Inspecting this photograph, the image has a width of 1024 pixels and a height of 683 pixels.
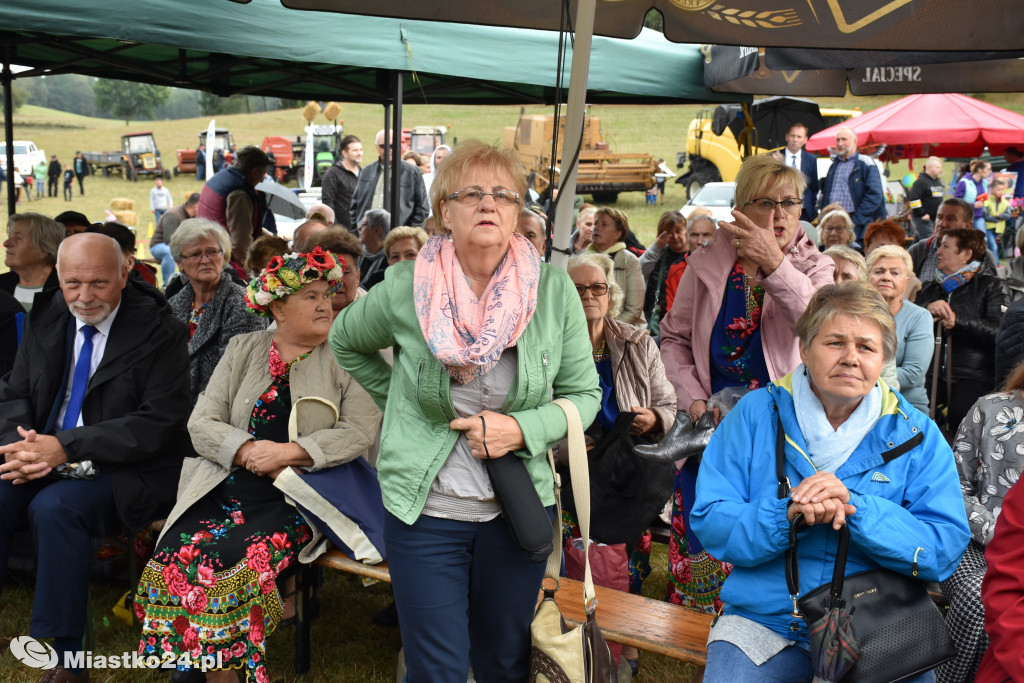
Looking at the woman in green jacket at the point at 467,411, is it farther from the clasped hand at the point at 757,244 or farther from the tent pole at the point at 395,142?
the tent pole at the point at 395,142

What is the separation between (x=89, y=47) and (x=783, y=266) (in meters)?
5.87

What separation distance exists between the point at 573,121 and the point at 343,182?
822 centimetres

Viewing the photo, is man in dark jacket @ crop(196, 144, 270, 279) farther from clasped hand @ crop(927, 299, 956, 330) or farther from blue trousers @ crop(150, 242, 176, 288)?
clasped hand @ crop(927, 299, 956, 330)

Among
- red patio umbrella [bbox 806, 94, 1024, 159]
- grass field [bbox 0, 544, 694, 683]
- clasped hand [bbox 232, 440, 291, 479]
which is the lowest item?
grass field [bbox 0, 544, 694, 683]

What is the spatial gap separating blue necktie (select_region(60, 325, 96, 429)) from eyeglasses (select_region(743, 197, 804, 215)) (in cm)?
282

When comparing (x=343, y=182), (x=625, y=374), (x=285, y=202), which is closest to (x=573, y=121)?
(x=625, y=374)

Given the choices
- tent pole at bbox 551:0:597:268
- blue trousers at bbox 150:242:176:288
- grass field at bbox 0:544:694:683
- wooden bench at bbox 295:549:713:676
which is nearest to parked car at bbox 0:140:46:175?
blue trousers at bbox 150:242:176:288

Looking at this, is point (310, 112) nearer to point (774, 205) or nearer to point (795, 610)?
point (774, 205)

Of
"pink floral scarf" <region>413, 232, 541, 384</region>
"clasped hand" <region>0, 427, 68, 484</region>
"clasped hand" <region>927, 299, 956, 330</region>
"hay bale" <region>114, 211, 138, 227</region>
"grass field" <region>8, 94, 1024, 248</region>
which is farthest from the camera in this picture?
"grass field" <region>8, 94, 1024, 248</region>

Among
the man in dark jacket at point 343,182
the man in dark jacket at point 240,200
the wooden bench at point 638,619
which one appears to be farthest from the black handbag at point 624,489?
the man in dark jacket at point 343,182

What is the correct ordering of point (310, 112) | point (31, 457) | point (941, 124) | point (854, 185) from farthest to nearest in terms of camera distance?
point (310, 112) < point (941, 124) < point (854, 185) < point (31, 457)

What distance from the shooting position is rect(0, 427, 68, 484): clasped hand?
3426 mm

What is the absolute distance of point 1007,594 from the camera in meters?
2.09

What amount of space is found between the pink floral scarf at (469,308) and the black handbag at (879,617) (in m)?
0.93
